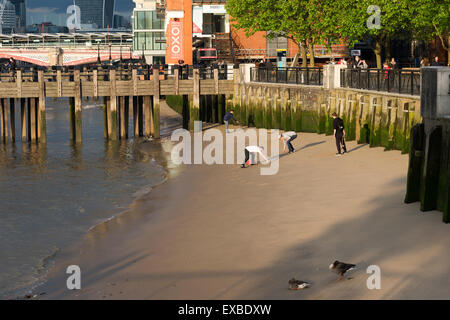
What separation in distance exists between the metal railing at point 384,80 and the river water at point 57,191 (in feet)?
31.6

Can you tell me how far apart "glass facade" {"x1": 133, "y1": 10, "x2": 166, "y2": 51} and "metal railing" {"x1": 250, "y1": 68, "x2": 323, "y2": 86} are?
70689mm

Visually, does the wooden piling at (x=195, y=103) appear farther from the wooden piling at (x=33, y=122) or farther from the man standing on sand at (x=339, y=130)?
the man standing on sand at (x=339, y=130)

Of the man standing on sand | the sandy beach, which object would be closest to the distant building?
the man standing on sand

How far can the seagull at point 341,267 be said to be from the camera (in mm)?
13875

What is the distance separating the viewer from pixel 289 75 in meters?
41.5

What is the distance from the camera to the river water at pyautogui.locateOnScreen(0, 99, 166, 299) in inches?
732

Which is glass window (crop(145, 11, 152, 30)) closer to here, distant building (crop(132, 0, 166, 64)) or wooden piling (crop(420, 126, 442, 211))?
distant building (crop(132, 0, 166, 64))

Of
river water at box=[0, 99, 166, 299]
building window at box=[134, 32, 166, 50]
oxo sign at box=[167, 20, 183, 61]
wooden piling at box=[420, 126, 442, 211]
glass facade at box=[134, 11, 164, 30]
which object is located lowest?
river water at box=[0, 99, 166, 299]

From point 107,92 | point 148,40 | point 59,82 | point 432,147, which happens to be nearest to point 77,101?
point 59,82

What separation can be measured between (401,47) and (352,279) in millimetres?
66337

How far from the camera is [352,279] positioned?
14.0 m
